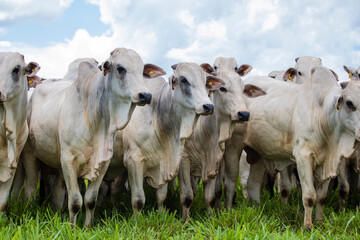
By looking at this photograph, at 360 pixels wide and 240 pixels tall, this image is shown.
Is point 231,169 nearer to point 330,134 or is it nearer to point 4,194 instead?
point 330,134

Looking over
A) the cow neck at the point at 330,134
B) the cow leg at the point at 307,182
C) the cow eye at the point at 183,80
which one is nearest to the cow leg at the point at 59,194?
the cow eye at the point at 183,80

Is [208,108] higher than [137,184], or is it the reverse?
[208,108]

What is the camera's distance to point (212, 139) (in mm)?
6543

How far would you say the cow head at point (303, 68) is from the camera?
25.4 feet

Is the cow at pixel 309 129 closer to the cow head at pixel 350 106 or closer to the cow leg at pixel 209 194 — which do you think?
the cow head at pixel 350 106

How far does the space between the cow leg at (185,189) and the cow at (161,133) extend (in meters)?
0.24

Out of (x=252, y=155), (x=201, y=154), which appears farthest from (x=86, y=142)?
(x=252, y=155)

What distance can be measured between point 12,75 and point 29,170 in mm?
1501

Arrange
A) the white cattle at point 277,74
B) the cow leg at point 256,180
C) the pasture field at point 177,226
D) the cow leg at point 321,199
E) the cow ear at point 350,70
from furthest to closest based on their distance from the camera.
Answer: the white cattle at point 277,74
the cow ear at point 350,70
the cow leg at point 256,180
the cow leg at point 321,199
the pasture field at point 177,226

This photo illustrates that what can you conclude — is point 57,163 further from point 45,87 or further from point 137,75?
point 137,75

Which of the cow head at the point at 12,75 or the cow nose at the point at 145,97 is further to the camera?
the cow head at the point at 12,75

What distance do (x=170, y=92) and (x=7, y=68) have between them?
1.83 metres

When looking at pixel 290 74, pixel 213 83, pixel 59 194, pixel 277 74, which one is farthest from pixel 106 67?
pixel 277 74

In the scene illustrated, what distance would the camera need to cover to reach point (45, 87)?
6.96 meters
